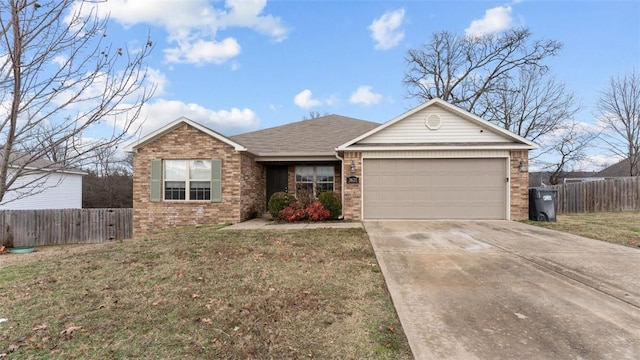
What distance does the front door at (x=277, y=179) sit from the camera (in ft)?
45.5

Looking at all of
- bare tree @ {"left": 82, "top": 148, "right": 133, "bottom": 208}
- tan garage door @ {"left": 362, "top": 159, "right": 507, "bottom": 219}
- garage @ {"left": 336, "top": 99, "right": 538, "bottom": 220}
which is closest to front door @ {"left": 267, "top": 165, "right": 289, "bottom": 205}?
garage @ {"left": 336, "top": 99, "right": 538, "bottom": 220}

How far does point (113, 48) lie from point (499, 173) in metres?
11.2

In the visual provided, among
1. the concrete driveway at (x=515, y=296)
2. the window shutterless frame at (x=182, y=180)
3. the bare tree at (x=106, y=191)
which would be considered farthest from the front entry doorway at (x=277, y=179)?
the bare tree at (x=106, y=191)

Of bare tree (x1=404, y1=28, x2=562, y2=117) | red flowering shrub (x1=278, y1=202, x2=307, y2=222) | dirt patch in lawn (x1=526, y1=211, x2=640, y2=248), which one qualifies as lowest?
dirt patch in lawn (x1=526, y1=211, x2=640, y2=248)

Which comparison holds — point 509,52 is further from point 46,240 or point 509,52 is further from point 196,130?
point 46,240

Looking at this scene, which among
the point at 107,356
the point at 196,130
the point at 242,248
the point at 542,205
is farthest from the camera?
the point at 196,130

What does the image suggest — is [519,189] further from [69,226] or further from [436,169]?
[69,226]

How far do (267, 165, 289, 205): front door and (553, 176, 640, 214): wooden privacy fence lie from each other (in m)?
12.2

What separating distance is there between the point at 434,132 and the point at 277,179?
6.52 m

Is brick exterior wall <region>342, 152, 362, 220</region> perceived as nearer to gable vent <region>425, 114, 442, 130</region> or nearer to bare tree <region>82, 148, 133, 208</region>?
gable vent <region>425, 114, 442, 130</region>

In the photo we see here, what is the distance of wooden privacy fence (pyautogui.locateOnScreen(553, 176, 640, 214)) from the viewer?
1491 centimetres

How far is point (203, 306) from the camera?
3.78 meters

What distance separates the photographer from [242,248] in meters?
6.83

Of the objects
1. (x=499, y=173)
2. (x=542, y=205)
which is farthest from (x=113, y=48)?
(x=542, y=205)
